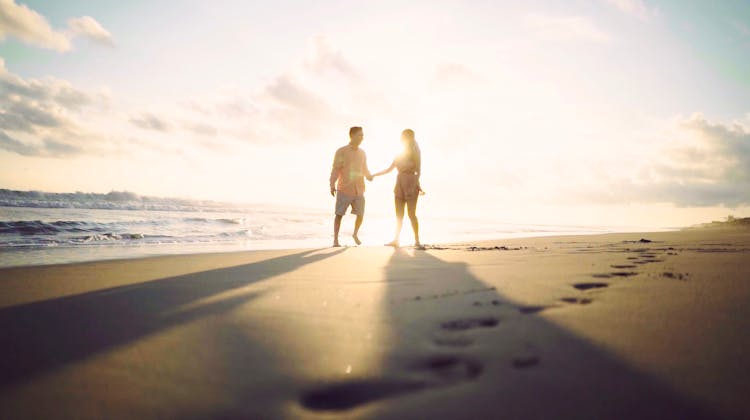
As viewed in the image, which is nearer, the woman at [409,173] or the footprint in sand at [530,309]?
the footprint in sand at [530,309]

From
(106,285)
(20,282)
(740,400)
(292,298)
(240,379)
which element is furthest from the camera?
(20,282)

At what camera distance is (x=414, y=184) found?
6680 millimetres

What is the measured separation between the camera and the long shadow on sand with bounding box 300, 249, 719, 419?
2.81 feet

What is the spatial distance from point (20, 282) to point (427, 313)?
2707 mm

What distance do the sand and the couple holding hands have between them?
4445 millimetres

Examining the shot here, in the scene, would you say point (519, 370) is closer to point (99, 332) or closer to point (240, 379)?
point (240, 379)

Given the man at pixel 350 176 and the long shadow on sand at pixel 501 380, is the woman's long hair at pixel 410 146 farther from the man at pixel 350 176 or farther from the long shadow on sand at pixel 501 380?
the long shadow on sand at pixel 501 380

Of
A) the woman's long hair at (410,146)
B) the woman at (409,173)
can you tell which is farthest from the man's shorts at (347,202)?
the woman's long hair at (410,146)

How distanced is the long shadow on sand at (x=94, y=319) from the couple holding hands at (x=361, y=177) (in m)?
4.36

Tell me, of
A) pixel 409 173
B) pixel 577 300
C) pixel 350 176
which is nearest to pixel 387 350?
pixel 577 300

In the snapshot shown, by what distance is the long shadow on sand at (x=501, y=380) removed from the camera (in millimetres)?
857

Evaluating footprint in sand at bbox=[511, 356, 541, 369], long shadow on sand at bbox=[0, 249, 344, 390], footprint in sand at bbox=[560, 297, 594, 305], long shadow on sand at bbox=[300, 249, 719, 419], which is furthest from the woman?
footprint in sand at bbox=[511, 356, 541, 369]

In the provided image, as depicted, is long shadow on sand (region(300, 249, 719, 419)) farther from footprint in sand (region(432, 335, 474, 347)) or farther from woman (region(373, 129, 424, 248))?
woman (region(373, 129, 424, 248))

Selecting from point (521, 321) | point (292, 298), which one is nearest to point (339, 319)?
point (292, 298)
